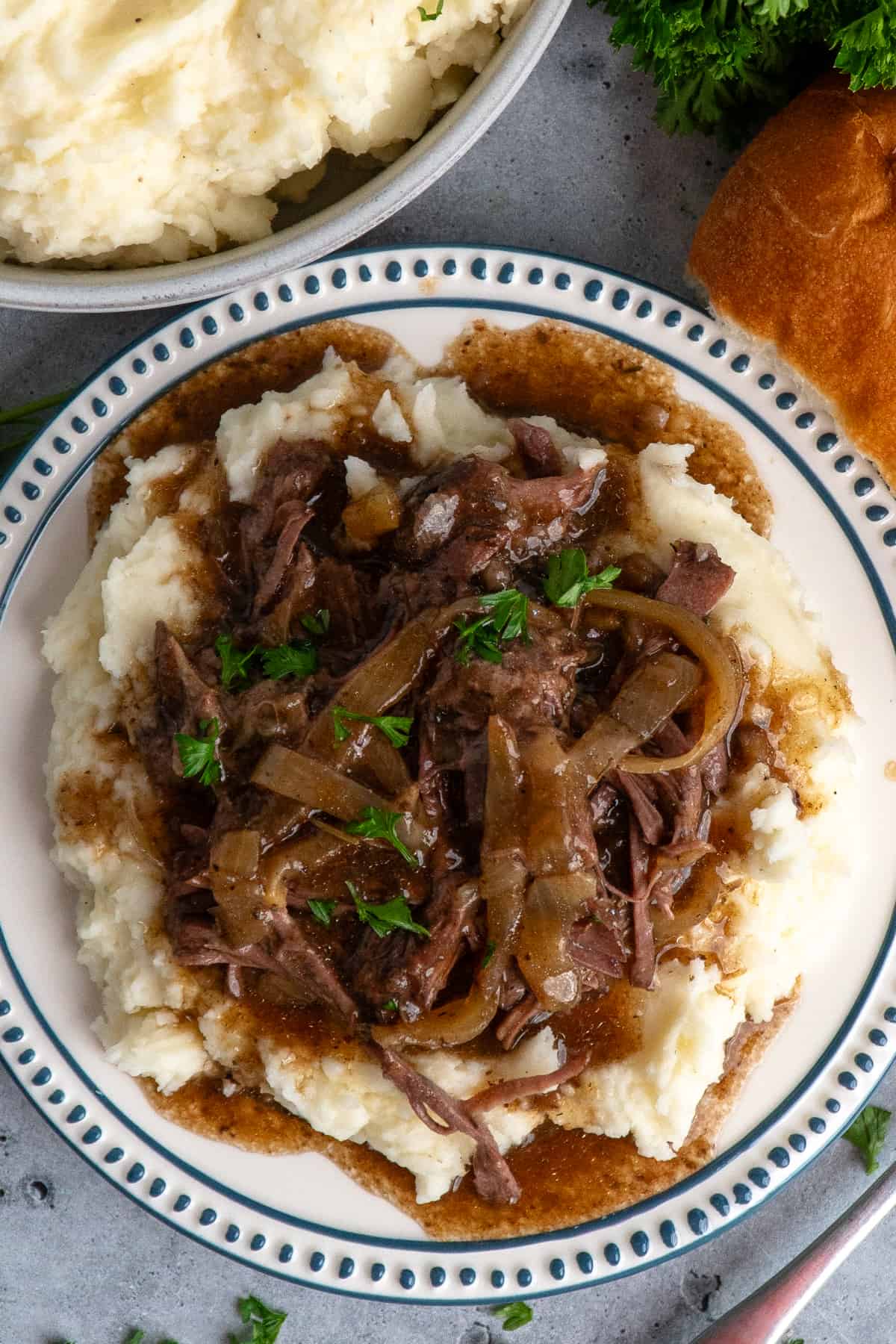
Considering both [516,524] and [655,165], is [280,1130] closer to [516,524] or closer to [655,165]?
[516,524]

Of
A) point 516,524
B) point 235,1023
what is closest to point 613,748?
point 516,524

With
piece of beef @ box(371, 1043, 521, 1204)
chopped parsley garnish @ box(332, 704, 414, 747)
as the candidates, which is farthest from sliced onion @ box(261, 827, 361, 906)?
piece of beef @ box(371, 1043, 521, 1204)

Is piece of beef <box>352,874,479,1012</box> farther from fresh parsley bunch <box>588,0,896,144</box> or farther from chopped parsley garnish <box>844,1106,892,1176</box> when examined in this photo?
fresh parsley bunch <box>588,0,896,144</box>

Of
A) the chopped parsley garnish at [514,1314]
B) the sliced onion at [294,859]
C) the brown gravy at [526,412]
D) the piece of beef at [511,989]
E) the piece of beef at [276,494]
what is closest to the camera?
the sliced onion at [294,859]

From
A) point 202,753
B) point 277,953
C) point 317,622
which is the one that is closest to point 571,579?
point 317,622

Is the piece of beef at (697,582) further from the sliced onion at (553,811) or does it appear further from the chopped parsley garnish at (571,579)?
the sliced onion at (553,811)

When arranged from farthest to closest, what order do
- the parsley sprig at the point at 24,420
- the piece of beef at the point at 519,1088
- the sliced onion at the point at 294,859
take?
1. the parsley sprig at the point at 24,420
2. the piece of beef at the point at 519,1088
3. the sliced onion at the point at 294,859

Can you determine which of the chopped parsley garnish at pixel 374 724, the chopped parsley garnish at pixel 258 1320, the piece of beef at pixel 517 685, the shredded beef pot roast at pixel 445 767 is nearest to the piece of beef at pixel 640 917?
the shredded beef pot roast at pixel 445 767
